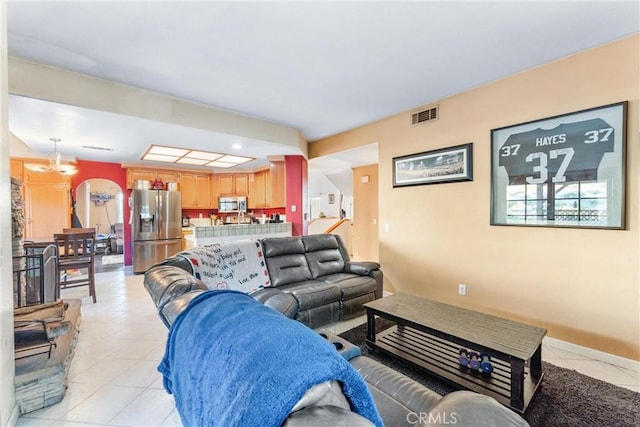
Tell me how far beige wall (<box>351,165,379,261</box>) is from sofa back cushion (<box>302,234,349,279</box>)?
2465 mm

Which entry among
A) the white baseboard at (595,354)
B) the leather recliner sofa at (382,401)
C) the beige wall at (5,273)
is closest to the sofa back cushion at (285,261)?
the leather recliner sofa at (382,401)

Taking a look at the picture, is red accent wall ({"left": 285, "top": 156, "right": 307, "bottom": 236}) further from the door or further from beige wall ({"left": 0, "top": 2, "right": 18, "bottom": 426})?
the door

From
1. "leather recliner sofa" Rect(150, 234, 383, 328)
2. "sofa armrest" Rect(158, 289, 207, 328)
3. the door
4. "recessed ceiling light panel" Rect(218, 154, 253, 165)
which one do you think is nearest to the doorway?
the door

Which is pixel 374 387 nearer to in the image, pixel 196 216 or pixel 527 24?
pixel 527 24

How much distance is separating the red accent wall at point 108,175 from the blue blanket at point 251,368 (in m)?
6.23

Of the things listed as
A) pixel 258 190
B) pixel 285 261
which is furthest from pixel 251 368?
pixel 258 190

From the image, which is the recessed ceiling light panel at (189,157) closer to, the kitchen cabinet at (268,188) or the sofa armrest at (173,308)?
the kitchen cabinet at (268,188)

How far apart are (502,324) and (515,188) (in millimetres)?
1420

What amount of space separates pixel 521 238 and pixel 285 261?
2449mm

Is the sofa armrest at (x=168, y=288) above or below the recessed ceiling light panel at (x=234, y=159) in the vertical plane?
below

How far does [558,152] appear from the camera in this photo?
7.85ft

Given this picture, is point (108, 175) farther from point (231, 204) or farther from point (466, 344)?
point (466, 344)

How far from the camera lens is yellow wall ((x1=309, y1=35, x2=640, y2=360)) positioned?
2129 millimetres

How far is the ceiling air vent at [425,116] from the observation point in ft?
10.9
